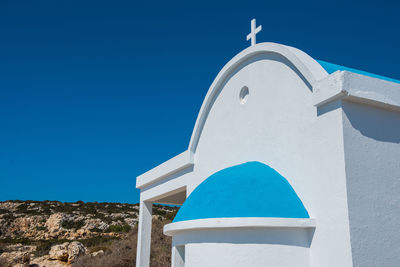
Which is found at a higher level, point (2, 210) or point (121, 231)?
point (2, 210)

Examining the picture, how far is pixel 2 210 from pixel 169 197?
109 feet

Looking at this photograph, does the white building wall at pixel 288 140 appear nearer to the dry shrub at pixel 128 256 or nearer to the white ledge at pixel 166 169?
the white ledge at pixel 166 169

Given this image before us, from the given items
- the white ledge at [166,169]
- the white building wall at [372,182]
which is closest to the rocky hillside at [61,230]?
the white ledge at [166,169]

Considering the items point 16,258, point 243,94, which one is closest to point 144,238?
point 243,94

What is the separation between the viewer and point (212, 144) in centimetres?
857

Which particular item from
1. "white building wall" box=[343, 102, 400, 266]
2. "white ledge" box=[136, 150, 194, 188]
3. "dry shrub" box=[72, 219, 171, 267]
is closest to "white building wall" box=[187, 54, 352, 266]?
"white building wall" box=[343, 102, 400, 266]

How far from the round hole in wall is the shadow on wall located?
8.39 feet


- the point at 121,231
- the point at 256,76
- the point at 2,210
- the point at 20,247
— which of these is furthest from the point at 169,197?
the point at 2,210

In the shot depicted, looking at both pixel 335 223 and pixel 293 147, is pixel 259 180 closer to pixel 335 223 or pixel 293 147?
pixel 293 147

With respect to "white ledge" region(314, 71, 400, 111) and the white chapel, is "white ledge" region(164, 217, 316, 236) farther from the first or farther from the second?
"white ledge" region(314, 71, 400, 111)

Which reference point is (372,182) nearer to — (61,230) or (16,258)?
(16,258)

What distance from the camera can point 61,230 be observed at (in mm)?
33031

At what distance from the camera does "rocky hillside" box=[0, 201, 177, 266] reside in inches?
904

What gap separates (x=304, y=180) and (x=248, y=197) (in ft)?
2.90
